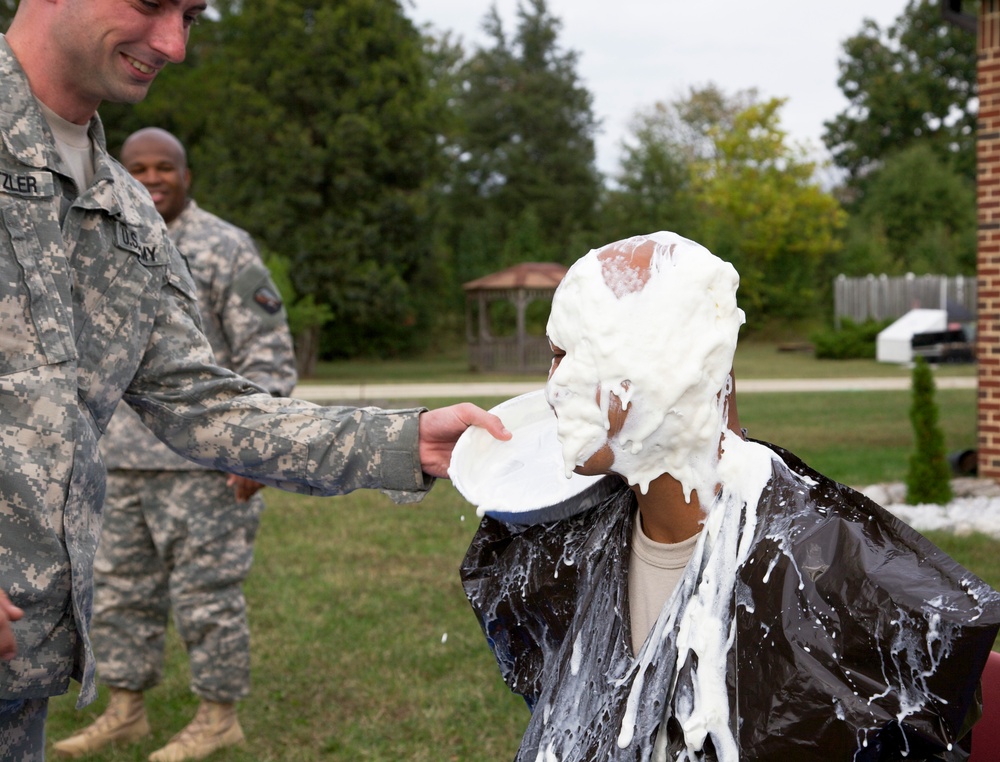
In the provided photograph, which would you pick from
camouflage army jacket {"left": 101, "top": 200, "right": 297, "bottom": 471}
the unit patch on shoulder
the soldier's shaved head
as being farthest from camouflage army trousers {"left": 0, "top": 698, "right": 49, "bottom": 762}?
the soldier's shaved head

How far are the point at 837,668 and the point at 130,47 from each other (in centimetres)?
190

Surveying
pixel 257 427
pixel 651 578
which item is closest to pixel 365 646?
pixel 257 427

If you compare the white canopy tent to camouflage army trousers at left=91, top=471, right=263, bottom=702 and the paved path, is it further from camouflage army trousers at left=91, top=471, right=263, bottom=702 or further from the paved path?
camouflage army trousers at left=91, top=471, right=263, bottom=702

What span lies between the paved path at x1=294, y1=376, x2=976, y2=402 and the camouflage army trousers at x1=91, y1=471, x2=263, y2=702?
12.0m

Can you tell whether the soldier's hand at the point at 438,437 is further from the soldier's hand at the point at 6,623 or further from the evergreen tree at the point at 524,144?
the evergreen tree at the point at 524,144

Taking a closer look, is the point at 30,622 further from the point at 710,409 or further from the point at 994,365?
the point at 994,365

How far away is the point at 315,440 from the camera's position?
2.68 meters

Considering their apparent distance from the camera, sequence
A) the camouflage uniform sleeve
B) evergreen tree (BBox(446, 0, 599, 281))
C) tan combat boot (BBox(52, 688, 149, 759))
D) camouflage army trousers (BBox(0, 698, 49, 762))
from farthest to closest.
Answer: evergreen tree (BBox(446, 0, 599, 281)), tan combat boot (BBox(52, 688, 149, 759)), the camouflage uniform sleeve, camouflage army trousers (BBox(0, 698, 49, 762))

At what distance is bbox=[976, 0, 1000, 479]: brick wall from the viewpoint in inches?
320

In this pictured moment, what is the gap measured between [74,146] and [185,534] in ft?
7.61

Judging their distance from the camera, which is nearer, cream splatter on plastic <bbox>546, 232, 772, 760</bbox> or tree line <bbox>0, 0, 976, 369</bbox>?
cream splatter on plastic <bbox>546, 232, 772, 760</bbox>

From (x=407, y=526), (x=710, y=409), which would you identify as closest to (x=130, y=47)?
(x=710, y=409)

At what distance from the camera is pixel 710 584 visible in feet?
6.47

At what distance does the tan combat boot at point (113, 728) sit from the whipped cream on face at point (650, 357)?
11.0 ft
